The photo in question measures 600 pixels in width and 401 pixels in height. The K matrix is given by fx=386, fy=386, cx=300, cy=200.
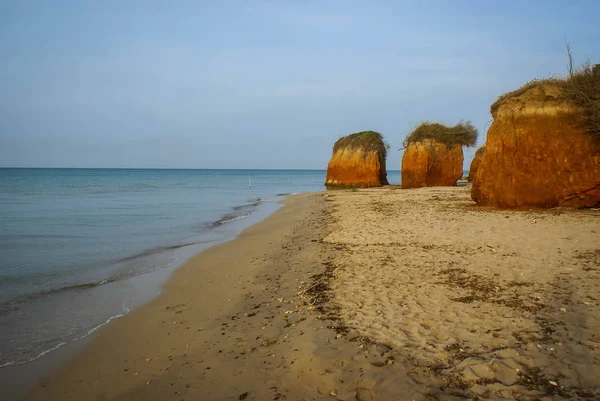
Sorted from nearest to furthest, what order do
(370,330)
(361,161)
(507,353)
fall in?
(507,353), (370,330), (361,161)

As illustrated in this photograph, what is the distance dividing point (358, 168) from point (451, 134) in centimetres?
889

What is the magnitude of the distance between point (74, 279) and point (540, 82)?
1497cm

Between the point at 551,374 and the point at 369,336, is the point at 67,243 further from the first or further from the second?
the point at 551,374

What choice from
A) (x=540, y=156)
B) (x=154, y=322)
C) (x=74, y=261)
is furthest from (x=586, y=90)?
(x=74, y=261)

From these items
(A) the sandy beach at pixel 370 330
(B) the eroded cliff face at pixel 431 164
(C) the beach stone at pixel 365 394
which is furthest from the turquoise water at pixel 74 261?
(B) the eroded cliff face at pixel 431 164

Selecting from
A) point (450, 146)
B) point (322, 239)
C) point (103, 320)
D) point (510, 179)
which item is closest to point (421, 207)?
point (510, 179)

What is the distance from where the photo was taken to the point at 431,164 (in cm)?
2833

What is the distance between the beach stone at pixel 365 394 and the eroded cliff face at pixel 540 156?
38.8ft

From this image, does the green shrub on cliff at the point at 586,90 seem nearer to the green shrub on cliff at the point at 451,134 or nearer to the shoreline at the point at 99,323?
the shoreline at the point at 99,323

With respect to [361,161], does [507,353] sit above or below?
below

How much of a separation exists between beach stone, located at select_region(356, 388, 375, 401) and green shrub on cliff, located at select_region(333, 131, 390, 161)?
3185cm

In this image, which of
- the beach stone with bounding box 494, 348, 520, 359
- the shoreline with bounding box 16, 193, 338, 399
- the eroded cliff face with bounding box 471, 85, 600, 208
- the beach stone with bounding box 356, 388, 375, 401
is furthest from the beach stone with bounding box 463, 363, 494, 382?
the eroded cliff face with bounding box 471, 85, 600, 208

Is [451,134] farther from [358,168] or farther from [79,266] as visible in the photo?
[79,266]

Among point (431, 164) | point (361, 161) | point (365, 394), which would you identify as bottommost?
point (365, 394)
